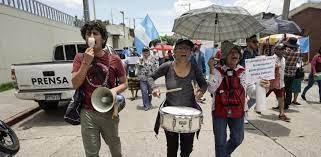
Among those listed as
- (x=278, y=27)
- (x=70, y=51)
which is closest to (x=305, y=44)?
(x=278, y=27)

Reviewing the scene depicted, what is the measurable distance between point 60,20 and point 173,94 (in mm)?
21332

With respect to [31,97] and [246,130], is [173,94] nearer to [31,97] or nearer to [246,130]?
[246,130]

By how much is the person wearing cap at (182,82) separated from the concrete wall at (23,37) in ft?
38.6

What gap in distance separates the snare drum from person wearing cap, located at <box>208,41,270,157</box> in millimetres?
460

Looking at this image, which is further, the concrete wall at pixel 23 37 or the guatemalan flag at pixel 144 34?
the concrete wall at pixel 23 37

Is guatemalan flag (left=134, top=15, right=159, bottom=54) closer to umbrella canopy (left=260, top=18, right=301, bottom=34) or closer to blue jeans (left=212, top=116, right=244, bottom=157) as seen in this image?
umbrella canopy (left=260, top=18, right=301, bottom=34)

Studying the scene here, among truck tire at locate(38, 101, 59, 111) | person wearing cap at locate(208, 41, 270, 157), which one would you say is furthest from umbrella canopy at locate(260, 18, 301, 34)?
truck tire at locate(38, 101, 59, 111)

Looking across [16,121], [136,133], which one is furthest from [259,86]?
[16,121]

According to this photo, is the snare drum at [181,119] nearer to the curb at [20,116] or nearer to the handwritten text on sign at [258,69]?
the handwritten text on sign at [258,69]

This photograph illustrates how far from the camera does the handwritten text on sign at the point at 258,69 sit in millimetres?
4066

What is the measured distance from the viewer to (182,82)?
3.58 meters

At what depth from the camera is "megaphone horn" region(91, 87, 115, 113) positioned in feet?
10.1

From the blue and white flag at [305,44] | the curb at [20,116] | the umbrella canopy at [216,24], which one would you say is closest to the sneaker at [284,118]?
the umbrella canopy at [216,24]

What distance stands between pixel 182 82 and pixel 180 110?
1.08 feet
